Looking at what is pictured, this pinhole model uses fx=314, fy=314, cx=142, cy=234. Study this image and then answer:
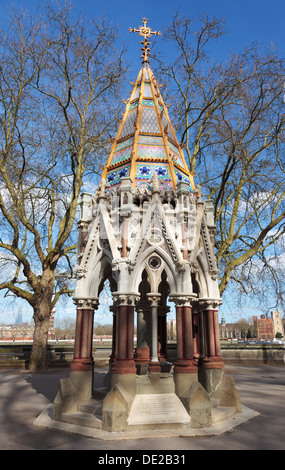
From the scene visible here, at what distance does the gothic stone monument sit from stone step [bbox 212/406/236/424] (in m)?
0.11

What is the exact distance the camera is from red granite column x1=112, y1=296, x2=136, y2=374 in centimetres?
702

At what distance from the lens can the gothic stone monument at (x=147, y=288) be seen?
6.80m

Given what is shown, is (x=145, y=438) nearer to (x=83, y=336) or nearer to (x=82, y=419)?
(x=82, y=419)

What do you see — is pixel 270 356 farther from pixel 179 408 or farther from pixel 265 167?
pixel 179 408

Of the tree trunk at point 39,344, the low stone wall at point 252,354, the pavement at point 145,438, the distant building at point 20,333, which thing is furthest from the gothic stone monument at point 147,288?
the distant building at point 20,333

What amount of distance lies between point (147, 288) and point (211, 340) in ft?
8.37

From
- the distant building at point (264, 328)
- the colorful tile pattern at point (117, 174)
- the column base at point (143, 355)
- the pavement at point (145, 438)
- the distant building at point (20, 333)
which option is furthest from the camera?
the distant building at point (264, 328)

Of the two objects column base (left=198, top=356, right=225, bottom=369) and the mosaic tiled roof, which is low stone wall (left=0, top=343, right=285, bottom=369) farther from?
the mosaic tiled roof

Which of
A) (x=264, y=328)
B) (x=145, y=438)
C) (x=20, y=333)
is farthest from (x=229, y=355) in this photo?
(x=20, y=333)

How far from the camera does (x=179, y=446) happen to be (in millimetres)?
5348

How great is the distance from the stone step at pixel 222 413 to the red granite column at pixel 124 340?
1.98 meters

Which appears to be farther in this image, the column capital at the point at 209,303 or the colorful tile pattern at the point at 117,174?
the colorful tile pattern at the point at 117,174

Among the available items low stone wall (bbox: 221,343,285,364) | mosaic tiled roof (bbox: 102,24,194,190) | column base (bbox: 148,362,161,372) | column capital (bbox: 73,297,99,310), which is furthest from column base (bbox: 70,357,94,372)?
low stone wall (bbox: 221,343,285,364)

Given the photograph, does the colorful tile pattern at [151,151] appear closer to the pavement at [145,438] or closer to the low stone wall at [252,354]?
the pavement at [145,438]
